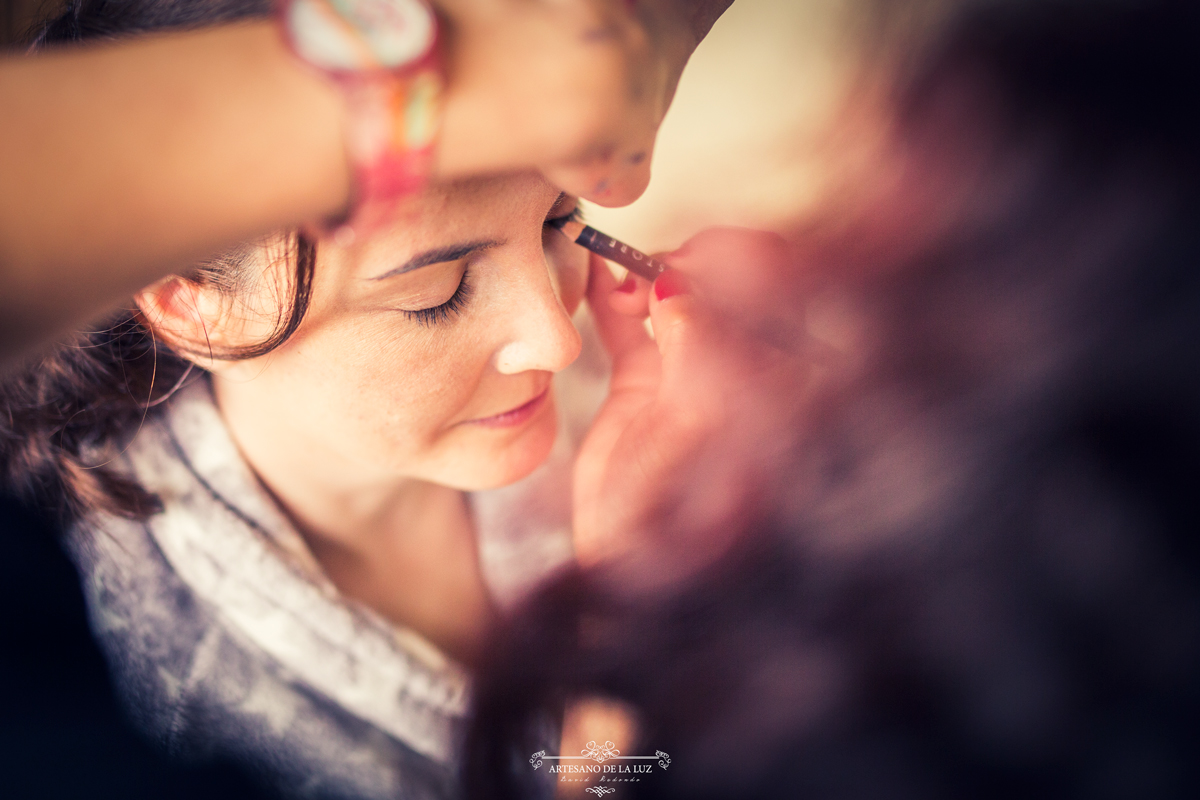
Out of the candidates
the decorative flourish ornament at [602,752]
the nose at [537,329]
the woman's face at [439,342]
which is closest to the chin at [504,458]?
the woman's face at [439,342]

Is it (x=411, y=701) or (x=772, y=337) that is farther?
(x=411, y=701)

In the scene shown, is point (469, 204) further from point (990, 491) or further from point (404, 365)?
point (990, 491)

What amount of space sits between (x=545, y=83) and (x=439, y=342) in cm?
19

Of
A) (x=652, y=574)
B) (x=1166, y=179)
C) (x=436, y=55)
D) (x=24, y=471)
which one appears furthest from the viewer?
(x=24, y=471)

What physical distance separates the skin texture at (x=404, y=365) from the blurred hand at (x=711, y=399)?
74 mm

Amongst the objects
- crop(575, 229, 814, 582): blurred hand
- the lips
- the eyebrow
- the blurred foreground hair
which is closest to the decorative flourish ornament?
the blurred foreground hair

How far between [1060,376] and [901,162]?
0.15 meters

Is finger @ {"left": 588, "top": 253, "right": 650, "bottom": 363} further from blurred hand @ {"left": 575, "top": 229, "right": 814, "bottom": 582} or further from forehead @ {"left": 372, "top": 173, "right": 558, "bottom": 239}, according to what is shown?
forehead @ {"left": 372, "top": 173, "right": 558, "bottom": 239}

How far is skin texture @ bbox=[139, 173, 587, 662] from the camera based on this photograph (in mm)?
351

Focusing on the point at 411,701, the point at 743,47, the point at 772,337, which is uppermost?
the point at 743,47

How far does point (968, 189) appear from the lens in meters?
0.37

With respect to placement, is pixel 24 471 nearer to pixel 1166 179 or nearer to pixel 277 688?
pixel 277 688

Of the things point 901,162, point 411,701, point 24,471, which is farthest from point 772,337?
point 24,471

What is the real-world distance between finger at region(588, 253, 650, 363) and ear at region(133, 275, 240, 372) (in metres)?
0.26
